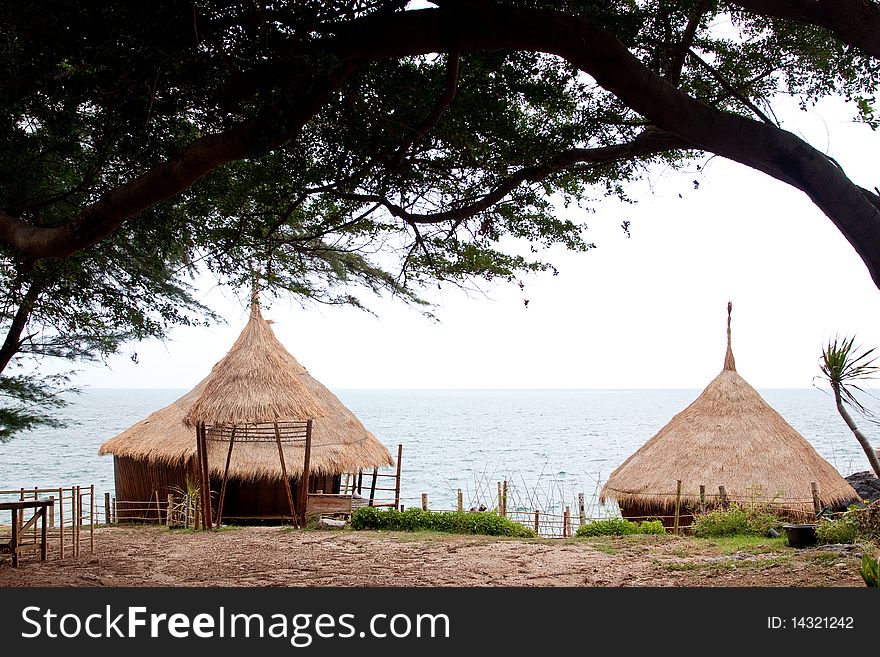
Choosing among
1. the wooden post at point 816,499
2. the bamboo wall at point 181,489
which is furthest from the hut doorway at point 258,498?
the wooden post at point 816,499

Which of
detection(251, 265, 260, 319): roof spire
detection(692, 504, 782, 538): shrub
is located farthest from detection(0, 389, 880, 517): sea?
detection(692, 504, 782, 538): shrub

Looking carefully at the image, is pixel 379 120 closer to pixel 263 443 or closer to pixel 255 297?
pixel 255 297

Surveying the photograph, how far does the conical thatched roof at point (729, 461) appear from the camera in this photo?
41.2ft

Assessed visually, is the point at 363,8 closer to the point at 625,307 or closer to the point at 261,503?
the point at 261,503

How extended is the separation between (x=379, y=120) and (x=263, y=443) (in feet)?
33.0

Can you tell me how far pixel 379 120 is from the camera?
5.52 metres

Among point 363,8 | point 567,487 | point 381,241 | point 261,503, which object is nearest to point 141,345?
point 381,241

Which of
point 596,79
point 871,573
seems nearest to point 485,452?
point 871,573

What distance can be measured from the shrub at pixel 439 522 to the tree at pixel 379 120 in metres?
4.06

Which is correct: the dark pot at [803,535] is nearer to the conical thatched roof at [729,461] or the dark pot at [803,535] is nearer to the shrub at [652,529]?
the shrub at [652,529]

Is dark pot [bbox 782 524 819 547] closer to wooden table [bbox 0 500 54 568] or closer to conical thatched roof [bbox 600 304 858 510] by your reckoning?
conical thatched roof [bbox 600 304 858 510]

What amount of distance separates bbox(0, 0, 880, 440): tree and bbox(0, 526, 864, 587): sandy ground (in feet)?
8.10

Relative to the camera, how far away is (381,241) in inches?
301

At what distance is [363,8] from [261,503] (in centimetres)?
1224
